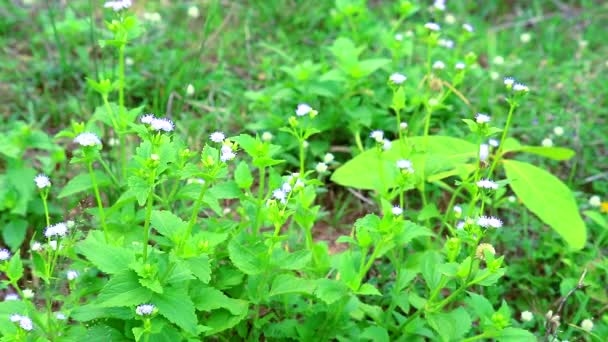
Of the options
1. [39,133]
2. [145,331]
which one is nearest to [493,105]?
[39,133]

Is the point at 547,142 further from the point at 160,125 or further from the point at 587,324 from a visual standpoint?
the point at 160,125

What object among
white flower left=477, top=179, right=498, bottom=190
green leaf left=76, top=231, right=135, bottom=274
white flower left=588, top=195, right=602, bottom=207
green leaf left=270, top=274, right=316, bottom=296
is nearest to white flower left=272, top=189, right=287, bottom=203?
green leaf left=270, top=274, right=316, bottom=296

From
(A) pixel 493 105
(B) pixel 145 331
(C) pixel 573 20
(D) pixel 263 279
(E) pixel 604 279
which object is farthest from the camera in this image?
(C) pixel 573 20

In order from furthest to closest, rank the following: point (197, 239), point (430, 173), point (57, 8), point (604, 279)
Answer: point (57, 8) → point (604, 279) → point (430, 173) → point (197, 239)

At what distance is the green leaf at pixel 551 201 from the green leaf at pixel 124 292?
127 centimetres

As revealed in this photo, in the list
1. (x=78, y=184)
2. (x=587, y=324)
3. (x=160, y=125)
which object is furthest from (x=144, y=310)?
(x=587, y=324)

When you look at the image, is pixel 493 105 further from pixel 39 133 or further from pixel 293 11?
pixel 39 133

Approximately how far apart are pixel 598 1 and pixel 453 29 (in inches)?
41.9

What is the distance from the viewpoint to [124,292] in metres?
1.64

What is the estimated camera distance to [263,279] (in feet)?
6.20

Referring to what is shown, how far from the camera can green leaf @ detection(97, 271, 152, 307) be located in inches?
63.3

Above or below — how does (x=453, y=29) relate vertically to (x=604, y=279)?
above

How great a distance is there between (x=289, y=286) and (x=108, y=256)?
469 mm

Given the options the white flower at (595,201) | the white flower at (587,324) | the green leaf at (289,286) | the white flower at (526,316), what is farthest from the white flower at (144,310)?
the white flower at (595,201)
